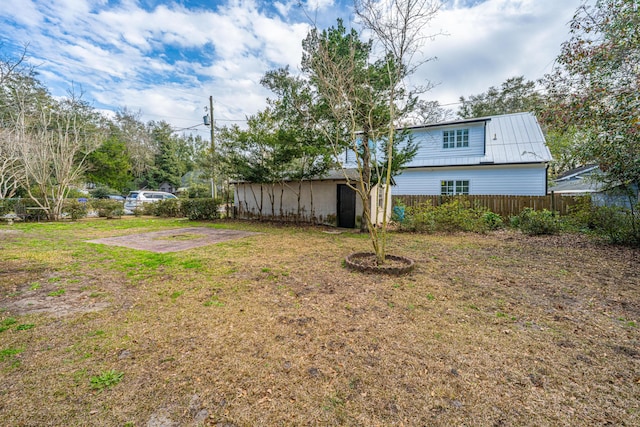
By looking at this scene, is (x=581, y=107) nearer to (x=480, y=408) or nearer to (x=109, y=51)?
(x=480, y=408)

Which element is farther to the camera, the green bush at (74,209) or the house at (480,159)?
the green bush at (74,209)

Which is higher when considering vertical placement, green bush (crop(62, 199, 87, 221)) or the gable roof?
the gable roof

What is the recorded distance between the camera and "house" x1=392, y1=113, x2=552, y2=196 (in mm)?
12086

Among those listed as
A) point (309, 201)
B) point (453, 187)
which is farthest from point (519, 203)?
point (309, 201)

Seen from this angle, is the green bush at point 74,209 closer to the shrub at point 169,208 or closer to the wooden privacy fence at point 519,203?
the shrub at point 169,208

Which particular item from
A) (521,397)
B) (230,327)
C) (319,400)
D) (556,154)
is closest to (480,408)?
(521,397)

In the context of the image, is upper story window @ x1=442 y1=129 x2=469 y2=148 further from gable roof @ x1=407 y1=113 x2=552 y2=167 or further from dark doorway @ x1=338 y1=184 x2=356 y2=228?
dark doorway @ x1=338 y1=184 x2=356 y2=228

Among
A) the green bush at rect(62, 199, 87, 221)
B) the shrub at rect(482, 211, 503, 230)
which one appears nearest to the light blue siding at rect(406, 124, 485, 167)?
the shrub at rect(482, 211, 503, 230)

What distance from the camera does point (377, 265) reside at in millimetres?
4965

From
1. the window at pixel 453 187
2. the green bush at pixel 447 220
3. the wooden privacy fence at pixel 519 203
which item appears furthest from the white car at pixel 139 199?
the wooden privacy fence at pixel 519 203

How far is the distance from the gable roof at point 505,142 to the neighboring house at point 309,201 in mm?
4360

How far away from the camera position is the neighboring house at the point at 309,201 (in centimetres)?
1095

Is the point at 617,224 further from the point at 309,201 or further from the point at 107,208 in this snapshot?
the point at 107,208

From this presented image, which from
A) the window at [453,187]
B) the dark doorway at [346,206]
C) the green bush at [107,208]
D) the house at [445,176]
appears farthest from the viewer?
the green bush at [107,208]
